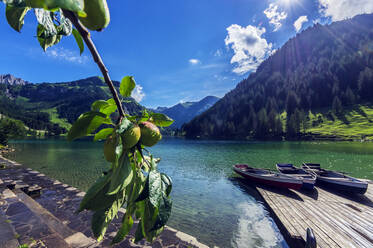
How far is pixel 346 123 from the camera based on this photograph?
9950 centimetres

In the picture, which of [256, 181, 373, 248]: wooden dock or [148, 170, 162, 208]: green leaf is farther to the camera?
[256, 181, 373, 248]: wooden dock

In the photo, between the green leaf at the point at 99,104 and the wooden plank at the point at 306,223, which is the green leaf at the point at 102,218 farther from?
the wooden plank at the point at 306,223

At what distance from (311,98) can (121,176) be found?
161m

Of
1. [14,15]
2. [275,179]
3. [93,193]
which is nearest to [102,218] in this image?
[93,193]

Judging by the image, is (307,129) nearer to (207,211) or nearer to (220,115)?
(220,115)

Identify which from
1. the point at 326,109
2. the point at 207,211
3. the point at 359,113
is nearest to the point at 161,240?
the point at 207,211

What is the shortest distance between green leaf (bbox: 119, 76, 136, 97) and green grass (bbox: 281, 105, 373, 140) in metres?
110

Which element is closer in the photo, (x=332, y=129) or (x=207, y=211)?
(x=207, y=211)

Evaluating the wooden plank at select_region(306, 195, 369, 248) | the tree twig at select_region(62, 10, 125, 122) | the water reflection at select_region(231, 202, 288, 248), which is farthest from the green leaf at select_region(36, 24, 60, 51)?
the wooden plank at select_region(306, 195, 369, 248)

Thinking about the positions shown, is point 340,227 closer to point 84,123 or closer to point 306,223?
point 306,223

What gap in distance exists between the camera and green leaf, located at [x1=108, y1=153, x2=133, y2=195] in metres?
0.62

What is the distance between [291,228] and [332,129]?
111538 mm

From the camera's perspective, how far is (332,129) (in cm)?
9438

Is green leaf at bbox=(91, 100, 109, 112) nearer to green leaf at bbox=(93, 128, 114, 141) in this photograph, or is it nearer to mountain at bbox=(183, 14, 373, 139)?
green leaf at bbox=(93, 128, 114, 141)
